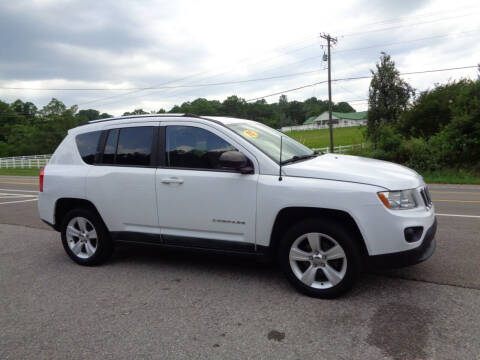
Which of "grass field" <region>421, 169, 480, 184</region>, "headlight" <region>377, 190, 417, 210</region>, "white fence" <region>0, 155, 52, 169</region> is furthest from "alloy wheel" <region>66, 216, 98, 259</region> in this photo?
"white fence" <region>0, 155, 52, 169</region>

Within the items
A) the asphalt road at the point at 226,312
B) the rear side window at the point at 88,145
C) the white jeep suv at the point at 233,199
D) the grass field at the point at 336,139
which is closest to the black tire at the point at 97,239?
the white jeep suv at the point at 233,199

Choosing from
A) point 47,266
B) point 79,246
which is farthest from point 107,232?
point 47,266

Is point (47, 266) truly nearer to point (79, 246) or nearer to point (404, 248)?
point (79, 246)

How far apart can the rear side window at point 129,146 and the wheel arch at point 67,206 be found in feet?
2.01

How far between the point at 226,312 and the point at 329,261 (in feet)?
3.46

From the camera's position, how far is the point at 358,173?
3.54m

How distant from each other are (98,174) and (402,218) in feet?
11.3

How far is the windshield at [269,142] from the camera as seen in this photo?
4039 millimetres

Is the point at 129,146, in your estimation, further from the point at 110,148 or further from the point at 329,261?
the point at 329,261

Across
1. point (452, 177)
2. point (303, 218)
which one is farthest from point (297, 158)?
point (452, 177)

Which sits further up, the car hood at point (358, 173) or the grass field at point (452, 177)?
the car hood at point (358, 173)

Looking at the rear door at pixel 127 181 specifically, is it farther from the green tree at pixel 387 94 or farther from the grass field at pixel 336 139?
the green tree at pixel 387 94

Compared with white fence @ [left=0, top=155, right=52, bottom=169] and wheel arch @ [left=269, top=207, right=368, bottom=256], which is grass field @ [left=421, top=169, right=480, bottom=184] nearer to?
wheel arch @ [left=269, top=207, right=368, bottom=256]

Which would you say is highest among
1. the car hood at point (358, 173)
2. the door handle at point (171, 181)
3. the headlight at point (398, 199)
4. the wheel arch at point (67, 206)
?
the car hood at point (358, 173)
